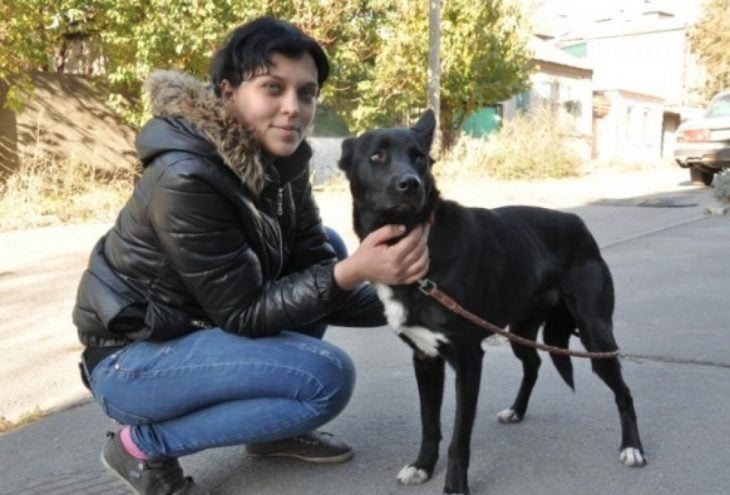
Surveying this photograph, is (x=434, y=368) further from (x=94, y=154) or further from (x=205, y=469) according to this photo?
(x=94, y=154)

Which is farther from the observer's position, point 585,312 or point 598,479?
point 585,312

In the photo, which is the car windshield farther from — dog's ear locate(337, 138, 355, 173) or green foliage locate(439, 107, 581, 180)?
dog's ear locate(337, 138, 355, 173)

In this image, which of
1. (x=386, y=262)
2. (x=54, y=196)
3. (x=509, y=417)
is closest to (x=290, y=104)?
(x=386, y=262)

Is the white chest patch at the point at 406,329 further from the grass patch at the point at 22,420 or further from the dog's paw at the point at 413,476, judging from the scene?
the grass patch at the point at 22,420

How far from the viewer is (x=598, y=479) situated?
8.35 feet

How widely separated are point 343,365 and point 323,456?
493 mm

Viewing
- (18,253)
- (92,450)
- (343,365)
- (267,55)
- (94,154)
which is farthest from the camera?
(94,154)

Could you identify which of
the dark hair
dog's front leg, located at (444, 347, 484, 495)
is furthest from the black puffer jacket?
dog's front leg, located at (444, 347, 484, 495)

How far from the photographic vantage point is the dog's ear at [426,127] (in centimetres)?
256

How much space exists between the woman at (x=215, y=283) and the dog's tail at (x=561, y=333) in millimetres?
967

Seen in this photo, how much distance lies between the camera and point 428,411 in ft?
8.64

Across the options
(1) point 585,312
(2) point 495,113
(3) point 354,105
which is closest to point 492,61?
(3) point 354,105

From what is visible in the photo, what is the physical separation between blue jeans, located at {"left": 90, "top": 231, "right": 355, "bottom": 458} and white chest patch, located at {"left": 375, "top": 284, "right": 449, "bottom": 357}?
11.2 inches

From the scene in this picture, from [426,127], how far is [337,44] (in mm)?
12196
